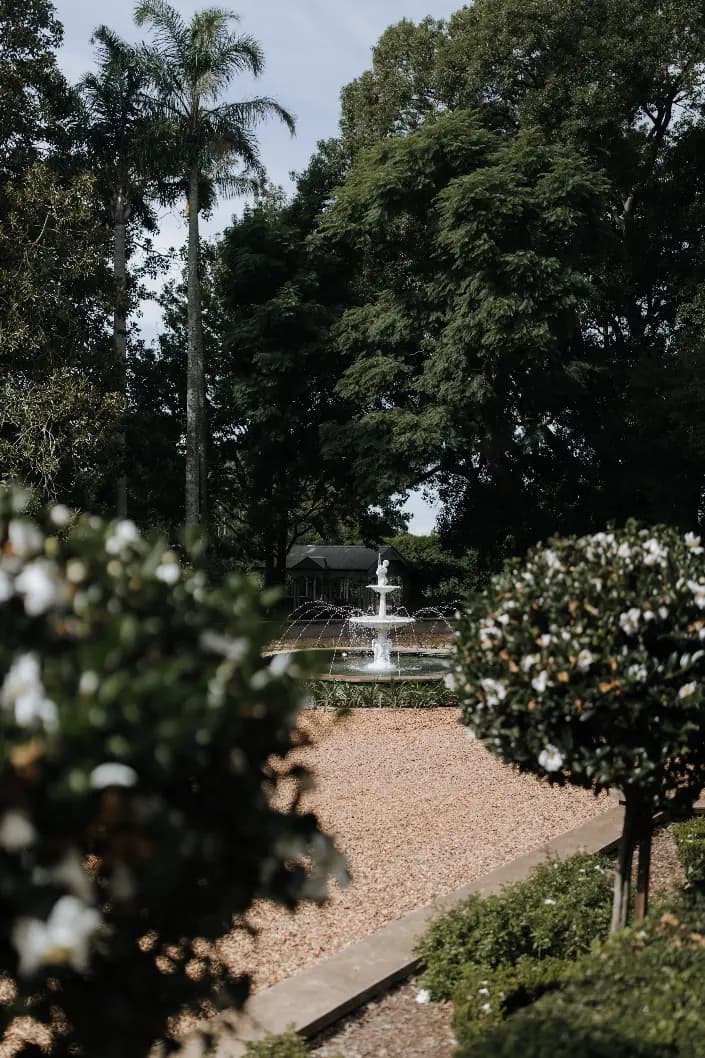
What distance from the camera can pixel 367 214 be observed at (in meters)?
23.2

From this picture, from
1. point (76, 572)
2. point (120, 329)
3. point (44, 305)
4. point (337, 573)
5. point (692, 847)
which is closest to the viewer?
point (76, 572)

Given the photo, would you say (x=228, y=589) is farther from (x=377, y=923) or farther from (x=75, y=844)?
(x=377, y=923)

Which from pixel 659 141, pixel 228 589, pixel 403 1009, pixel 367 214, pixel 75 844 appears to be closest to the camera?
pixel 75 844

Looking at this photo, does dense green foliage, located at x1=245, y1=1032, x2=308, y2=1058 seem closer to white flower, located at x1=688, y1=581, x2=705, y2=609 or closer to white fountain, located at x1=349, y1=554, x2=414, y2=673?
white flower, located at x1=688, y1=581, x2=705, y2=609

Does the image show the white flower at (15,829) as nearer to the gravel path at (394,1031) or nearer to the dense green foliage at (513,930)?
the gravel path at (394,1031)

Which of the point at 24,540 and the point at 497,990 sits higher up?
the point at 24,540

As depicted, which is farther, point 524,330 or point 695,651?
point 524,330

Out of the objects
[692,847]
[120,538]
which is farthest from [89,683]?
[692,847]

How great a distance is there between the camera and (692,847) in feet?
19.1

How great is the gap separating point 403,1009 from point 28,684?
128 inches

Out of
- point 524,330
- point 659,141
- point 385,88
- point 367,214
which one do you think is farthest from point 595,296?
point 385,88

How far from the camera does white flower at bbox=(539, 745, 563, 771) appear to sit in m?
3.95

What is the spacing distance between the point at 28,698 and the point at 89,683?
10 centimetres

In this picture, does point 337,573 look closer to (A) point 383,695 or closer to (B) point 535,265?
(B) point 535,265
